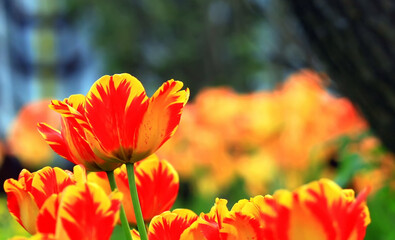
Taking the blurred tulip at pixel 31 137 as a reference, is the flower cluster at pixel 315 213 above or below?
above

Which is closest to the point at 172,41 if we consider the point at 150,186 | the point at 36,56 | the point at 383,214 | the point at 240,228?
the point at 36,56

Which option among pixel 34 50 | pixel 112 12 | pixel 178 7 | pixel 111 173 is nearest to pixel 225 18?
pixel 178 7

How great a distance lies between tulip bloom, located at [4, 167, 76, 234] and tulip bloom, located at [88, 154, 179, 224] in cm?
9

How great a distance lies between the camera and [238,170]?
3.23 m

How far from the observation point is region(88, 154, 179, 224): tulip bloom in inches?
23.9

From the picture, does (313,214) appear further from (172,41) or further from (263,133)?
(172,41)

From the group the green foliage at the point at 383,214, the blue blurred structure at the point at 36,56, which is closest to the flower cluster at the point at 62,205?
the green foliage at the point at 383,214

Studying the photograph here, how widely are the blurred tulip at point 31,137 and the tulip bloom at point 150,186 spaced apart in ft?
7.00

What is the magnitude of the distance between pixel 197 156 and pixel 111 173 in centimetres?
264

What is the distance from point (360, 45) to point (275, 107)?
144 cm

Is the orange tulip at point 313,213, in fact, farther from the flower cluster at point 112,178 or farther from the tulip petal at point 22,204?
the tulip petal at point 22,204

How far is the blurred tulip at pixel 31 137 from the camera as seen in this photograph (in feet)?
8.94

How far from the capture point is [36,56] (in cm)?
472

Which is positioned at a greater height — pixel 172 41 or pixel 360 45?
pixel 360 45
